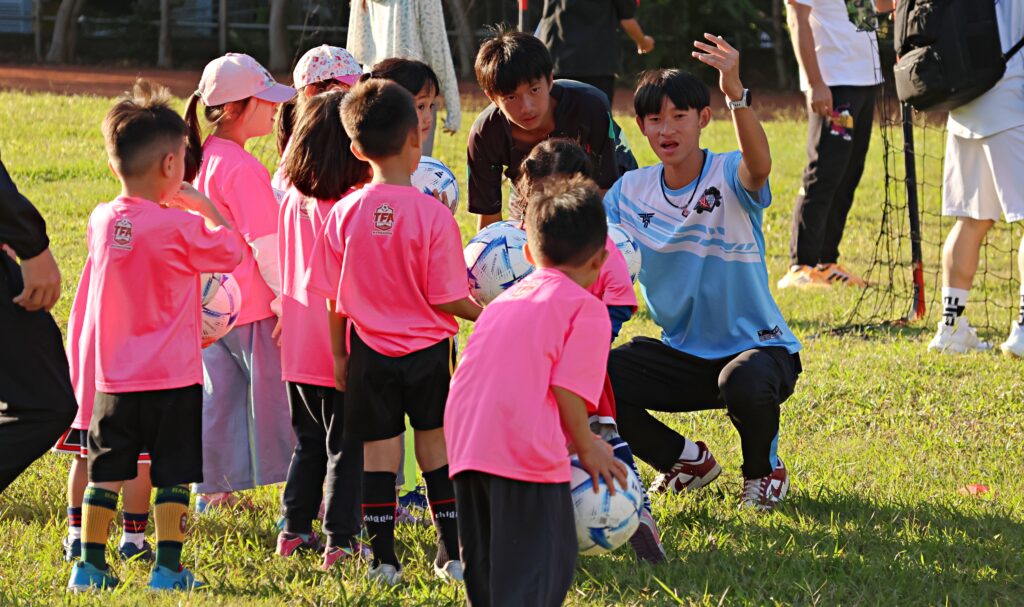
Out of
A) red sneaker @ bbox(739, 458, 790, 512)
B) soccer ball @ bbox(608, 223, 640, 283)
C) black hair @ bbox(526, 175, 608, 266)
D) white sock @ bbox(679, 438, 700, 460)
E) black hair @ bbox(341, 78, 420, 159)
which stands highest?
black hair @ bbox(341, 78, 420, 159)

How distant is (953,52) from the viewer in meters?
6.66

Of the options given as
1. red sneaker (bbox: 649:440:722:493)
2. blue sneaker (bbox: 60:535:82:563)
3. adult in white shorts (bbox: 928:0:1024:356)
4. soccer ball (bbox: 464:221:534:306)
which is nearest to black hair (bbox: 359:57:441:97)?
soccer ball (bbox: 464:221:534:306)

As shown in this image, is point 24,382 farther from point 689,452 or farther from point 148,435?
point 689,452

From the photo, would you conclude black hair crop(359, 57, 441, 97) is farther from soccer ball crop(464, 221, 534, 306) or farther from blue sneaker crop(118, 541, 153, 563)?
blue sneaker crop(118, 541, 153, 563)

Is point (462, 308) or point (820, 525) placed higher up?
point (462, 308)

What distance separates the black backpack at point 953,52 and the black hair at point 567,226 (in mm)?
3827

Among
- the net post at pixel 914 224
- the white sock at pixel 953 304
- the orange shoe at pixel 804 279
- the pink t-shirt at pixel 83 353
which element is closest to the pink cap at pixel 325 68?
the pink t-shirt at pixel 83 353

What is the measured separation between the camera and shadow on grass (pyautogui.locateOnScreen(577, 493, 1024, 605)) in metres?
3.99

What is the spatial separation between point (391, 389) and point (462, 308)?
32 centimetres

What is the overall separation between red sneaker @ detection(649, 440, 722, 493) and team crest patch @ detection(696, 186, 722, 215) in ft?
2.82

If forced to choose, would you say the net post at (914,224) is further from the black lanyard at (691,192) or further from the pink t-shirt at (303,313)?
the pink t-shirt at (303,313)

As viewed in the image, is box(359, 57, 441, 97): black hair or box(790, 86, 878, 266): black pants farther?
box(790, 86, 878, 266): black pants

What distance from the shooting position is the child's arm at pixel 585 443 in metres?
3.37

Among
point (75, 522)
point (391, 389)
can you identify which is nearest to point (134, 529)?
point (75, 522)
